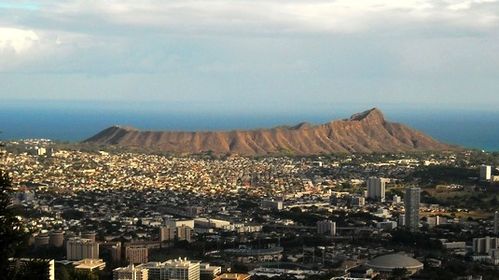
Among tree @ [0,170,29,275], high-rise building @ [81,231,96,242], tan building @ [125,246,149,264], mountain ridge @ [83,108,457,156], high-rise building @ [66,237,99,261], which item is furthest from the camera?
mountain ridge @ [83,108,457,156]

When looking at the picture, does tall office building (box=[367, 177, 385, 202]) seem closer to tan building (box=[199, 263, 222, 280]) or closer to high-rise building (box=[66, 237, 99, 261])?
high-rise building (box=[66, 237, 99, 261])

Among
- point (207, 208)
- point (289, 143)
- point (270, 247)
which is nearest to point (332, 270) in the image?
point (270, 247)

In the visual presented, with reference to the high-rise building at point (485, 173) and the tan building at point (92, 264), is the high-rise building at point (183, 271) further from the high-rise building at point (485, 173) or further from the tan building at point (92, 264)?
the high-rise building at point (485, 173)

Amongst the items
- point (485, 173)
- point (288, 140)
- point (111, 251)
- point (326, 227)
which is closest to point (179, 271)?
point (111, 251)

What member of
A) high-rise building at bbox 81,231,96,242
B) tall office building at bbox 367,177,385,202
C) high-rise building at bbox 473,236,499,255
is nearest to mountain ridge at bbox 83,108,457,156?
tall office building at bbox 367,177,385,202

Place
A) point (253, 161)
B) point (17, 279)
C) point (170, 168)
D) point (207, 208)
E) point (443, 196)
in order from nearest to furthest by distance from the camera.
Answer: point (17, 279) < point (207, 208) < point (443, 196) < point (170, 168) < point (253, 161)

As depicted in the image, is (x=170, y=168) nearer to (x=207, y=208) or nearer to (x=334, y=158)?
(x=334, y=158)
